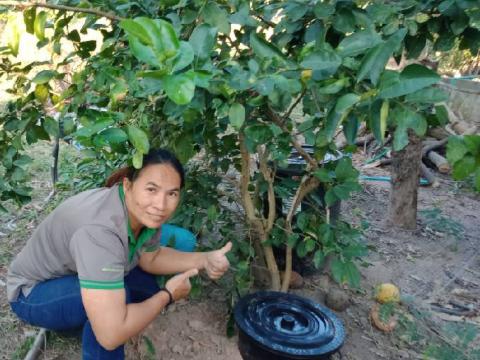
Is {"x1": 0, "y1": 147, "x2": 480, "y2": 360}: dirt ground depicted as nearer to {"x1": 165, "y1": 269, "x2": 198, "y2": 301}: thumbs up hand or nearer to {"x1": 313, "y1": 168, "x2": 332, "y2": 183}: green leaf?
{"x1": 165, "y1": 269, "x2": 198, "y2": 301}: thumbs up hand

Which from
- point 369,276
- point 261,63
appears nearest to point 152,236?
point 261,63

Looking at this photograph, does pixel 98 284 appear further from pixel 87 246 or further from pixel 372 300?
pixel 372 300

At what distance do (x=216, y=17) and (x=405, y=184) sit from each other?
2.76 meters

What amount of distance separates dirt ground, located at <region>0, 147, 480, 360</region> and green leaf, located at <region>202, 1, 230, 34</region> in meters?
1.41

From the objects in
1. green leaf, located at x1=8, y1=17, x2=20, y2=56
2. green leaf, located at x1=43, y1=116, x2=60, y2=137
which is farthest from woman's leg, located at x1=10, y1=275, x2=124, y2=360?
green leaf, located at x1=8, y1=17, x2=20, y2=56

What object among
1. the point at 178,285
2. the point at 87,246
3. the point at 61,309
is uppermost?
the point at 87,246

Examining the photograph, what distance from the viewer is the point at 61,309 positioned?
1893mm

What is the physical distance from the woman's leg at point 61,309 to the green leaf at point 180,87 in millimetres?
1237

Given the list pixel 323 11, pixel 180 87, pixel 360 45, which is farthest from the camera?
pixel 323 11

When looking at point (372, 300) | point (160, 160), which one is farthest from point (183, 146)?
point (372, 300)

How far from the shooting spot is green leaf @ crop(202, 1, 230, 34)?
1.38 meters

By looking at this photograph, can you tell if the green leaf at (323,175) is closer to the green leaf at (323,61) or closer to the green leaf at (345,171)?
the green leaf at (345,171)

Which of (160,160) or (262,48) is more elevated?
(262,48)

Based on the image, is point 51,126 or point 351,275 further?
point 351,275
